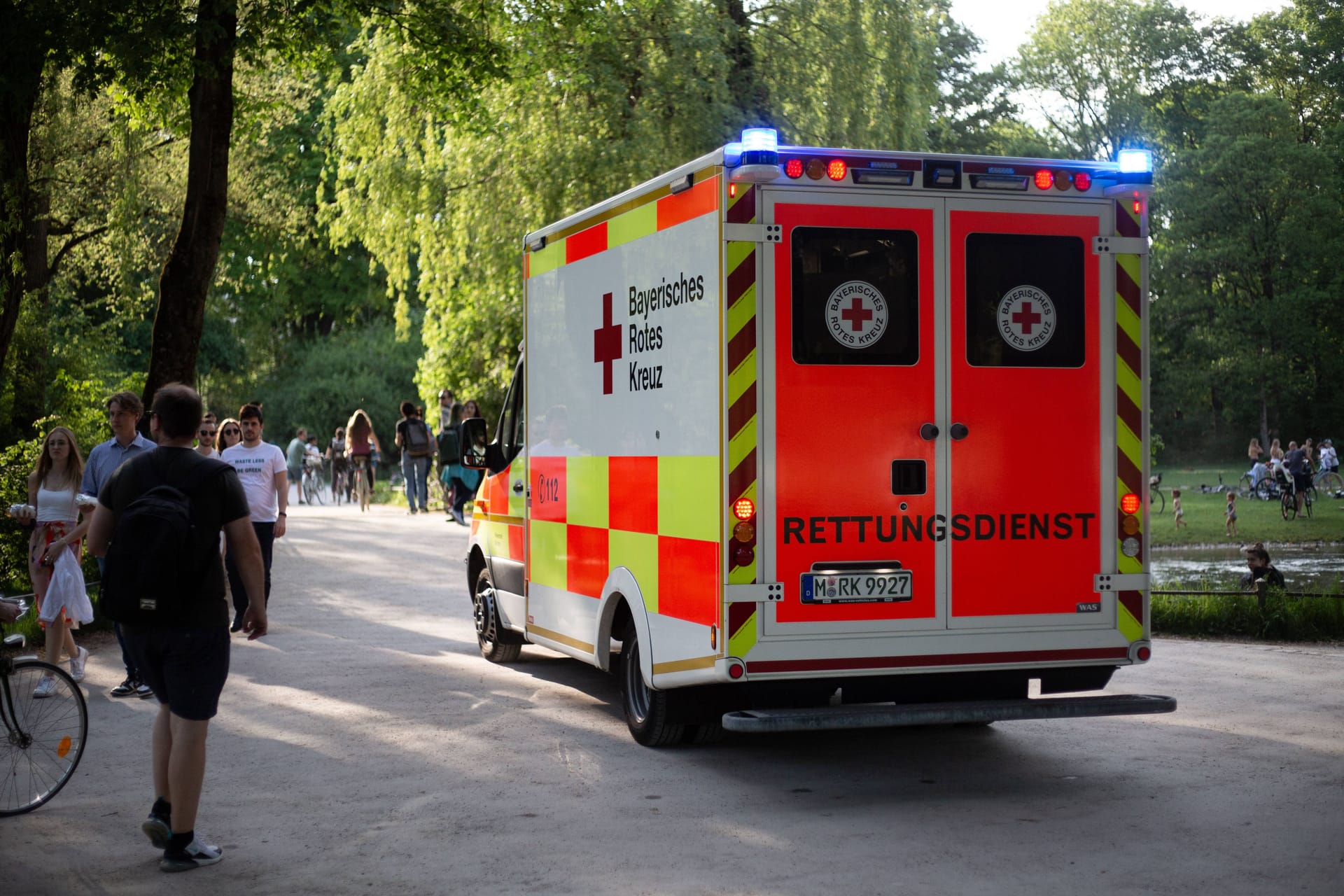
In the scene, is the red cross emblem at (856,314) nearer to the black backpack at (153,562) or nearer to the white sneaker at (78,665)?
the black backpack at (153,562)

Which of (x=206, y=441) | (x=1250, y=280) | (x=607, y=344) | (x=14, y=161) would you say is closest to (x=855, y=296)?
(x=607, y=344)

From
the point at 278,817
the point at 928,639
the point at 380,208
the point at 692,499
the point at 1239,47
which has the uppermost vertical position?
the point at 1239,47

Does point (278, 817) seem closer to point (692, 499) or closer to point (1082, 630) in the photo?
point (692, 499)

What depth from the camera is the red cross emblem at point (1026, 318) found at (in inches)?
297

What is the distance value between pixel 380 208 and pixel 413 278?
24084mm

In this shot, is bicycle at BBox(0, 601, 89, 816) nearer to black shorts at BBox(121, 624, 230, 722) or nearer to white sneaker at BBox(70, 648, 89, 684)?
black shorts at BBox(121, 624, 230, 722)

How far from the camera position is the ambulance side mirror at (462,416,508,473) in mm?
11078

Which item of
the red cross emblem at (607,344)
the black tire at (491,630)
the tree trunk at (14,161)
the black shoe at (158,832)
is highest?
the tree trunk at (14,161)

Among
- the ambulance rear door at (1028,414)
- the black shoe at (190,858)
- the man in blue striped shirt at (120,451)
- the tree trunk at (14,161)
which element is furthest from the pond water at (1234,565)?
the tree trunk at (14,161)

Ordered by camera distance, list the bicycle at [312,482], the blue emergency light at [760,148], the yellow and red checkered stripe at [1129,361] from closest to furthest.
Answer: the blue emergency light at [760,148], the yellow and red checkered stripe at [1129,361], the bicycle at [312,482]

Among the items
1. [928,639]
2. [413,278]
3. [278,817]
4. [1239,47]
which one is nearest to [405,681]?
[278,817]

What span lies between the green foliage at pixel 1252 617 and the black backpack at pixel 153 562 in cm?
923

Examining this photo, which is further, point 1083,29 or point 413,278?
point 1083,29

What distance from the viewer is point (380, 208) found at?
2342 centimetres
